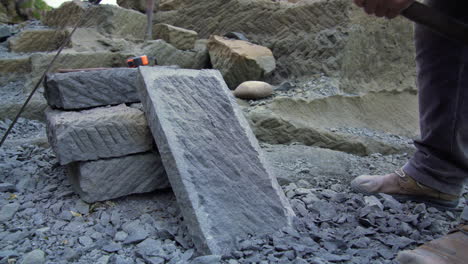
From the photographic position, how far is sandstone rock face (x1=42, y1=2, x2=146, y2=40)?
A: 13.6 feet

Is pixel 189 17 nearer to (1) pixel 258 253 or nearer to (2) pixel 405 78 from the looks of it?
(2) pixel 405 78

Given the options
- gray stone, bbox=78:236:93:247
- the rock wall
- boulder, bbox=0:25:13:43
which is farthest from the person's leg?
boulder, bbox=0:25:13:43

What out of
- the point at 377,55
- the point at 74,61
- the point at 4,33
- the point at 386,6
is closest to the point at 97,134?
the point at 386,6

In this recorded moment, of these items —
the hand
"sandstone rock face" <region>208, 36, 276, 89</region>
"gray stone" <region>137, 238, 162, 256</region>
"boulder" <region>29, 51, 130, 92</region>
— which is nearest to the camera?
the hand

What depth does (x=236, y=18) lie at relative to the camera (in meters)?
4.36

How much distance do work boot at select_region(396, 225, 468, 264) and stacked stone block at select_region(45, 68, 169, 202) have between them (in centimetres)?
106

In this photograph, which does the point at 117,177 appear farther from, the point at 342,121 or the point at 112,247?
the point at 342,121

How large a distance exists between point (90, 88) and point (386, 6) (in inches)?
56.2

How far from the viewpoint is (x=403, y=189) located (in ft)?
5.74

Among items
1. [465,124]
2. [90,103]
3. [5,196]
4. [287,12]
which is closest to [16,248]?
[5,196]

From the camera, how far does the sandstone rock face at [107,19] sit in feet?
13.6

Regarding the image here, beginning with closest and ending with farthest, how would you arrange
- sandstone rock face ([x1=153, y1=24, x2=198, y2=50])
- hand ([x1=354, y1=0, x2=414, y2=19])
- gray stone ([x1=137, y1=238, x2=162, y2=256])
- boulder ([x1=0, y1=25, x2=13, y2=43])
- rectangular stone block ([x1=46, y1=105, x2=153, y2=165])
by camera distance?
1. hand ([x1=354, y1=0, x2=414, y2=19])
2. gray stone ([x1=137, y1=238, x2=162, y2=256])
3. rectangular stone block ([x1=46, y1=105, x2=153, y2=165])
4. sandstone rock face ([x1=153, y1=24, x2=198, y2=50])
5. boulder ([x1=0, y1=25, x2=13, y2=43])

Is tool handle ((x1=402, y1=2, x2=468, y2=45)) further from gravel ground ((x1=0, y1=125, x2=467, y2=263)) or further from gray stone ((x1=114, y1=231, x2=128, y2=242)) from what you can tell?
gray stone ((x1=114, y1=231, x2=128, y2=242))

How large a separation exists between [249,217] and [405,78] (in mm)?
3249
